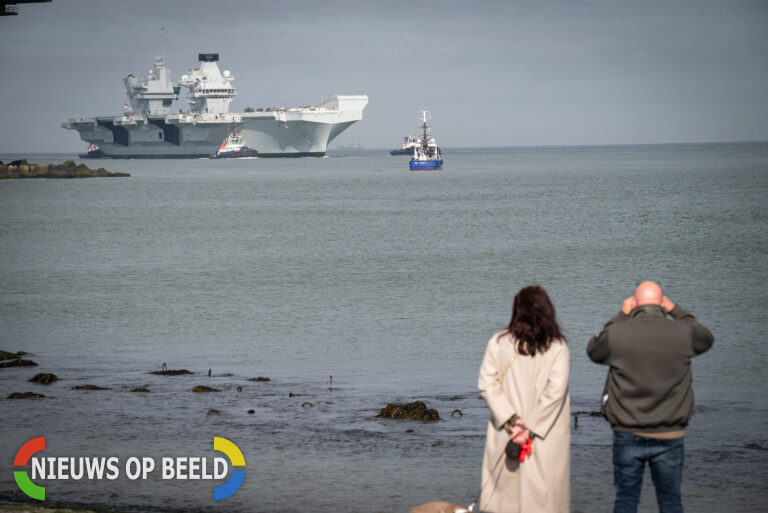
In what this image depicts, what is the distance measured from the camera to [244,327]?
1792cm

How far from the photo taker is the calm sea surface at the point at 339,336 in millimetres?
7840

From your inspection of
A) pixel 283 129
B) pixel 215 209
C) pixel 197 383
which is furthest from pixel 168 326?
pixel 283 129

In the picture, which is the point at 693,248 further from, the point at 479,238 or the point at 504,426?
the point at 504,426

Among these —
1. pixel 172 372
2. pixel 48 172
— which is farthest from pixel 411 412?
pixel 48 172

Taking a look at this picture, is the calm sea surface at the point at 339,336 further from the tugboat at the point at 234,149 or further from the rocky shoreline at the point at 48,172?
the tugboat at the point at 234,149

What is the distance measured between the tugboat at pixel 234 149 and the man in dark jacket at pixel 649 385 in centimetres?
13708

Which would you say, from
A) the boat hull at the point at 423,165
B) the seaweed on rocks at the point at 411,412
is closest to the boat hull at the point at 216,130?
the boat hull at the point at 423,165

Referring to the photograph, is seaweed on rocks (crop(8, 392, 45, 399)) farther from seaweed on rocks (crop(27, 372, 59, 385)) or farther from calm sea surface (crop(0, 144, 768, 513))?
seaweed on rocks (crop(27, 372, 59, 385))

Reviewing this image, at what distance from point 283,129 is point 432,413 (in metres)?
124

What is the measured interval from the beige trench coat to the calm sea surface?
2.30m

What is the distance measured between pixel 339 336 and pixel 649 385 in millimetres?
12425

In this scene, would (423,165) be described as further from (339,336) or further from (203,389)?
(203,389)

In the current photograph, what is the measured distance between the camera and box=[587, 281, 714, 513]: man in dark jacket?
4.61m

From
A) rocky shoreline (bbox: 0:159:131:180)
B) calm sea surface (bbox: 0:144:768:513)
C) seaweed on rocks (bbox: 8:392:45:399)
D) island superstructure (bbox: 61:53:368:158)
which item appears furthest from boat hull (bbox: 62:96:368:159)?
seaweed on rocks (bbox: 8:392:45:399)
